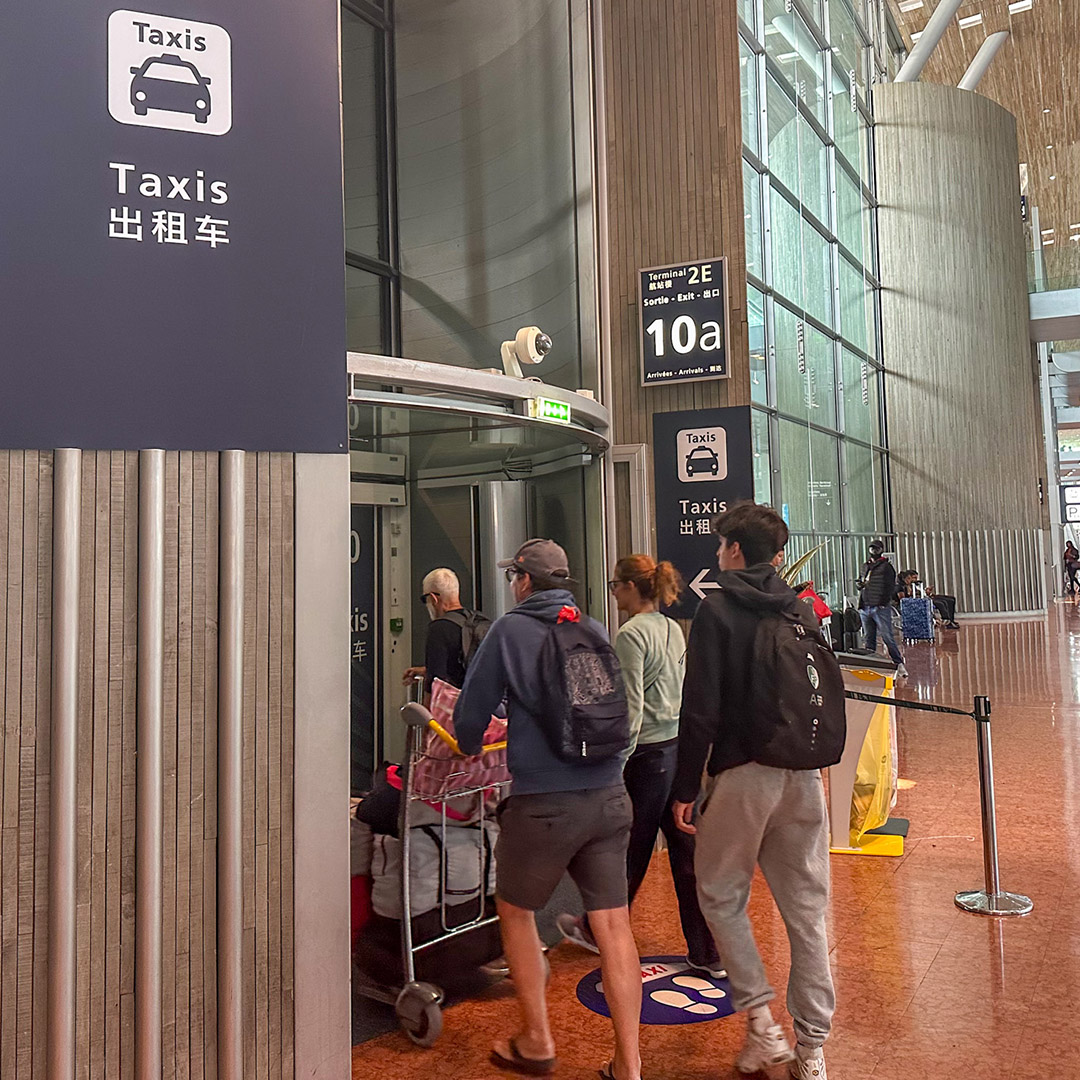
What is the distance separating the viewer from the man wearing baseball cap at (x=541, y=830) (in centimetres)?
304

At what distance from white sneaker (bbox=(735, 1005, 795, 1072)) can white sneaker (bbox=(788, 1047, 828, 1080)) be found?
2.6 inches

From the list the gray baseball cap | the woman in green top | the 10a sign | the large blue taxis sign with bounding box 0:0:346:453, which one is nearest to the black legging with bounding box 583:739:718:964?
the woman in green top

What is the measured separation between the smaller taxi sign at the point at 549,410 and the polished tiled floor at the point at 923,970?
2.49 meters

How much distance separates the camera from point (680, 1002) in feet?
12.3

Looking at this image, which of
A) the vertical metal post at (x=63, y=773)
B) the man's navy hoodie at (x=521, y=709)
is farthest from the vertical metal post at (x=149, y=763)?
the man's navy hoodie at (x=521, y=709)

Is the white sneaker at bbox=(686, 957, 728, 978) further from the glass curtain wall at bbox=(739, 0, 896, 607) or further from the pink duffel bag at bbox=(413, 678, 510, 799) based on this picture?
the glass curtain wall at bbox=(739, 0, 896, 607)

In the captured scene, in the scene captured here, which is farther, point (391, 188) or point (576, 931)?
point (391, 188)

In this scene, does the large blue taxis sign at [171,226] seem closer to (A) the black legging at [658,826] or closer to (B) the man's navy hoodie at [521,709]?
(B) the man's navy hoodie at [521,709]

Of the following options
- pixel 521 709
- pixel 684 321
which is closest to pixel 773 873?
pixel 521 709

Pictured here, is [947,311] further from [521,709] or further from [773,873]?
[521,709]

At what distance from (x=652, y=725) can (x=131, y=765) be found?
216cm

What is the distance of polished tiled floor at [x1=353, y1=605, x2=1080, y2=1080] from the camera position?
3.30 meters

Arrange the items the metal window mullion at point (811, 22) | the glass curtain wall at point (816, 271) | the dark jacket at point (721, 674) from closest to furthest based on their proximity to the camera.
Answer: the dark jacket at point (721, 674), the glass curtain wall at point (816, 271), the metal window mullion at point (811, 22)

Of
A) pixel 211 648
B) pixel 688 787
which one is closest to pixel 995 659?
pixel 688 787
